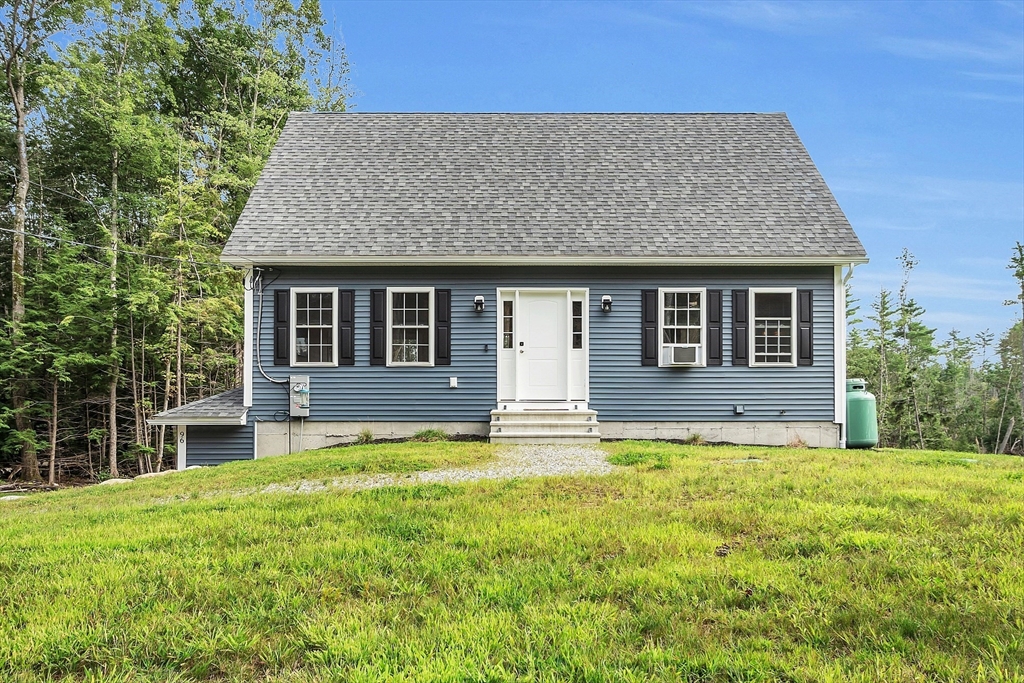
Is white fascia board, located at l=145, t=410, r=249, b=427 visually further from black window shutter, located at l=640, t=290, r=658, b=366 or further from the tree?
black window shutter, located at l=640, t=290, r=658, b=366

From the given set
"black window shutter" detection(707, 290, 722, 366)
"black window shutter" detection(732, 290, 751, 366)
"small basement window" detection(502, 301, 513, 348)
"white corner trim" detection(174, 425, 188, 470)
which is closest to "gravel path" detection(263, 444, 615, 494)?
"small basement window" detection(502, 301, 513, 348)

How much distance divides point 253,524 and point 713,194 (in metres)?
10.2

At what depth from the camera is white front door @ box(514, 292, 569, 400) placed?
34.2 feet

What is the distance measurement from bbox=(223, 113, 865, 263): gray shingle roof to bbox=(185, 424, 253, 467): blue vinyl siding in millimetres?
3045

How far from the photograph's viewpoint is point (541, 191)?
11523 mm

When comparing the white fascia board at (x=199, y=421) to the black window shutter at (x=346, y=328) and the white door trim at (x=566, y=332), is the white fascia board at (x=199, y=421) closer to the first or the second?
the black window shutter at (x=346, y=328)

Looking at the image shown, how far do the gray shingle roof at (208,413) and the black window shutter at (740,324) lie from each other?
887 centimetres

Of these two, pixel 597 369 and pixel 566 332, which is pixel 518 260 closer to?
pixel 566 332

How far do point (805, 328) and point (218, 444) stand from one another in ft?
35.3

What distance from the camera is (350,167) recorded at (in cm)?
1206

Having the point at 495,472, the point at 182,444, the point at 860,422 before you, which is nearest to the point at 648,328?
the point at 860,422

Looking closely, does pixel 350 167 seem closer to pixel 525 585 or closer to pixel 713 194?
pixel 713 194

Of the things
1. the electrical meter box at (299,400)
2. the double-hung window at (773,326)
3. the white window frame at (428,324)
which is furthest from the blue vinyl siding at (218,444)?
the double-hung window at (773,326)

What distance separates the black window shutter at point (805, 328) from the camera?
1027 centimetres
